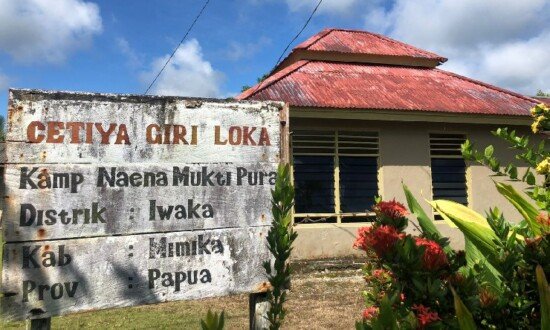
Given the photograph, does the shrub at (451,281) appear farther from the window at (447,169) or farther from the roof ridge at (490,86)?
the roof ridge at (490,86)

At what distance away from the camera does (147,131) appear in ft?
9.38

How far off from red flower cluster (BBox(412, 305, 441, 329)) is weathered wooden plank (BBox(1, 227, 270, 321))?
62.5 inches

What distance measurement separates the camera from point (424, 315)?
4.93 ft

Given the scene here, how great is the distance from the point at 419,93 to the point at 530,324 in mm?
7859

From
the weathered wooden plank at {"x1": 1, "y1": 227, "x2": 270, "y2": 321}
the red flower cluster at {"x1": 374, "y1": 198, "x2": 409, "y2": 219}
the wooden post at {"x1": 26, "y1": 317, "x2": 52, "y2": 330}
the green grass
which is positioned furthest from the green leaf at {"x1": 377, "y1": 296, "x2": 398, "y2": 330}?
the green grass

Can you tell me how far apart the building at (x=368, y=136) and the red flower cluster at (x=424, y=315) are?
6189 mm

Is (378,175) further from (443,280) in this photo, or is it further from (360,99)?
(443,280)

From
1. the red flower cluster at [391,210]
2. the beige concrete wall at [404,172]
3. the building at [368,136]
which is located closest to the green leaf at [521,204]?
the red flower cluster at [391,210]

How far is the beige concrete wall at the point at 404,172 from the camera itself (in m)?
8.23

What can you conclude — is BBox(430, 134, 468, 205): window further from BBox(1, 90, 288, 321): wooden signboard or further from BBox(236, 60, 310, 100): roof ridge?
BBox(1, 90, 288, 321): wooden signboard

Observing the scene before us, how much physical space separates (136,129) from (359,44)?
8.64 m

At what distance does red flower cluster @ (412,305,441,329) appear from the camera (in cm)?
147

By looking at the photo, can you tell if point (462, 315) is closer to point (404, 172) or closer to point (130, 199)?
point (130, 199)

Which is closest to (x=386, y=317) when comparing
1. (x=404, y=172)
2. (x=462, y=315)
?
(x=462, y=315)
